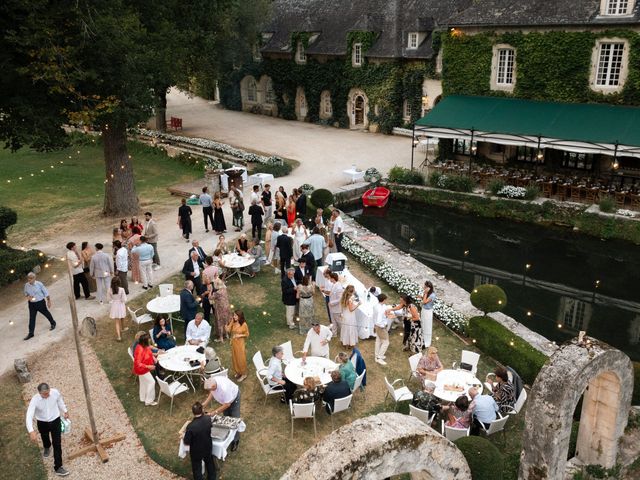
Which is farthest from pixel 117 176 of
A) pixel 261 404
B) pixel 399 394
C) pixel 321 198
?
pixel 399 394

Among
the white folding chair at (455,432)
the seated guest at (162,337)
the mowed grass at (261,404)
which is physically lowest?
the mowed grass at (261,404)

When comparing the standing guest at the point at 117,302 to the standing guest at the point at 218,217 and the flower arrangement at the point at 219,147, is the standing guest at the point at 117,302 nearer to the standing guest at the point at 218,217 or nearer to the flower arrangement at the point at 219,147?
the standing guest at the point at 218,217

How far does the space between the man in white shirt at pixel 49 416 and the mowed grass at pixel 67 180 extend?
472 inches

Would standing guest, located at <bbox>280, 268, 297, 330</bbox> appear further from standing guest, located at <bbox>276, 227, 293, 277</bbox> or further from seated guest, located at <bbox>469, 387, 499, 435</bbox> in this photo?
seated guest, located at <bbox>469, 387, 499, 435</bbox>

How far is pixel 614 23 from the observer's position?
2258 cm

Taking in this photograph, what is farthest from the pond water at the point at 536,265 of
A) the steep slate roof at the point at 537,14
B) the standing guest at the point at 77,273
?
the standing guest at the point at 77,273

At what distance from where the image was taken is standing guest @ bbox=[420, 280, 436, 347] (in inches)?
501

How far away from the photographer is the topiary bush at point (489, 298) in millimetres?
13258

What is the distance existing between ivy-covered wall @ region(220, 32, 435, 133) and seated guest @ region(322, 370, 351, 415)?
82.7 feet

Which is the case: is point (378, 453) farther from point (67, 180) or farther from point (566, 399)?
point (67, 180)

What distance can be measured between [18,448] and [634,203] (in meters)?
20.2

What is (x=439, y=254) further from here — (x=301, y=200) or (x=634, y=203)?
(x=634, y=203)

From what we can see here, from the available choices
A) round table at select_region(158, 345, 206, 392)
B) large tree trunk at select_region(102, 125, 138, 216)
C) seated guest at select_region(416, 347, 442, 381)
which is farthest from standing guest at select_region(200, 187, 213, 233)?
seated guest at select_region(416, 347, 442, 381)

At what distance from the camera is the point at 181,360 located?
11.4 m
